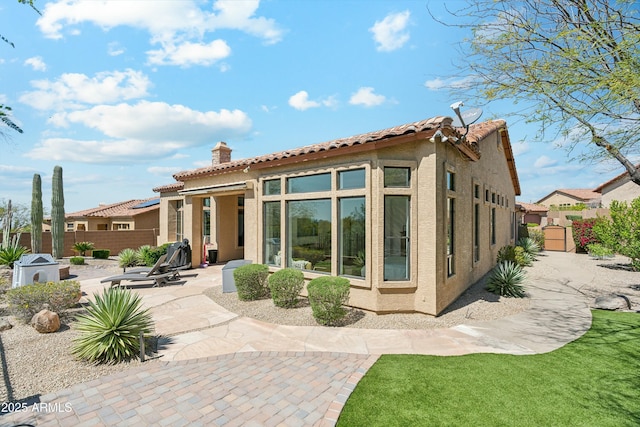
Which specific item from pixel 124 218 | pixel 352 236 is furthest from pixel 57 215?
pixel 352 236

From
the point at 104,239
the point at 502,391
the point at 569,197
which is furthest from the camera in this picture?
the point at 569,197

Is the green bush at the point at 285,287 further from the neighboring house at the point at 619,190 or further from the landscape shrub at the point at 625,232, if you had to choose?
the neighboring house at the point at 619,190

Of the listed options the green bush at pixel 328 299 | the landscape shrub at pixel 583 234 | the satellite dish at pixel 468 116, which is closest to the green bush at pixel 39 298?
the green bush at pixel 328 299

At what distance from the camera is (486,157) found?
12836mm

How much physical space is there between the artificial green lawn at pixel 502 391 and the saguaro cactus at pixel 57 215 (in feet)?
72.5

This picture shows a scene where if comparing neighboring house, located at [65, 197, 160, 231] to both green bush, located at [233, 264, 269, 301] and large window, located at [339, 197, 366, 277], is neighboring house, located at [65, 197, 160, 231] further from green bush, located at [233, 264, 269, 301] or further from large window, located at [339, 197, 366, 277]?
large window, located at [339, 197, 366, 277]

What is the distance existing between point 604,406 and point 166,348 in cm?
706

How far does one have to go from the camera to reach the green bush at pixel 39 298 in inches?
272

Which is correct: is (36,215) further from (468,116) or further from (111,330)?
(468,116)

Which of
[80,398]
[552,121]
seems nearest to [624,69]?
[552,121]

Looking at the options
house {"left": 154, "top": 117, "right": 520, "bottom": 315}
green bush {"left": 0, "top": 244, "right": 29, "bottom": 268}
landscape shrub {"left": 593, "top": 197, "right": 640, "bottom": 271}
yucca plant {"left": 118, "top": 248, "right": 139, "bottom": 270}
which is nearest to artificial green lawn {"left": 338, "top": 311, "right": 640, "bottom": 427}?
house {"left": 154, "top": 117, "right": 520, "bottom": 315}

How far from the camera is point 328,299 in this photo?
6691 mm

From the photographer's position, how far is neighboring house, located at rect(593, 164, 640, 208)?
93.5ft

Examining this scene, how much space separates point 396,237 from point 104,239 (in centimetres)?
2317
